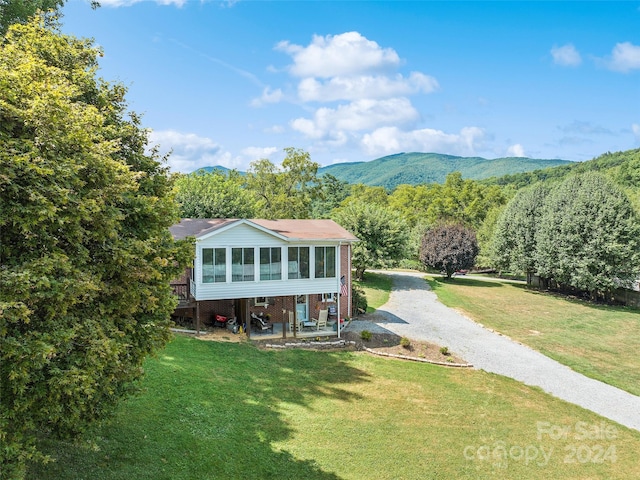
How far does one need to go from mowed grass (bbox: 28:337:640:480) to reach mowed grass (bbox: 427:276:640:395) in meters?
5.61

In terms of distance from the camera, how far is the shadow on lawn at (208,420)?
7961mm

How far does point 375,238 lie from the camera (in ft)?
122

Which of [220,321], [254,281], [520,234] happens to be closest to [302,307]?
[254,281]

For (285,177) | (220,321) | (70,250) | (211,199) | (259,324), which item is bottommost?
(259,324)

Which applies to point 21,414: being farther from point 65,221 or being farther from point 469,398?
point 469,398

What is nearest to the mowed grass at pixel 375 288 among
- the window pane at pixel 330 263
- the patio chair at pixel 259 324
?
the window pane at pixel 330 263

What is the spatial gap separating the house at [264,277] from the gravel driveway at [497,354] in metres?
2.93

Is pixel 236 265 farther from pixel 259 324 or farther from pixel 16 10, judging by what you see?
pixel 16 10

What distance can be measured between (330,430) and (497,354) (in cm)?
1149

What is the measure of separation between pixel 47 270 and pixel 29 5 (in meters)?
15.2

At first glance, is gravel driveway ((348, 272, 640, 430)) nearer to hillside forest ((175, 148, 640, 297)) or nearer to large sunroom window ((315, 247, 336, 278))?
large sunroom window ((315, 247, 336, 278))

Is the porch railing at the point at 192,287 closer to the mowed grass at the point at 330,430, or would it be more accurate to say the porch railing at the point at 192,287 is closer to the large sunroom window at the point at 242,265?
the large sunroom window at the point at 242,265

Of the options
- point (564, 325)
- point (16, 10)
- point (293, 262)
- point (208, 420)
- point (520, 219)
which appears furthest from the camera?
point (520, 219)

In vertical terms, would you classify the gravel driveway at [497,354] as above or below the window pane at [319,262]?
below
